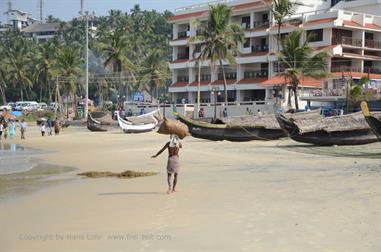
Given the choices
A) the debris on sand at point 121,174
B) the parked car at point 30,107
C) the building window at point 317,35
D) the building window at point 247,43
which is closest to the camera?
the debris on sand at point 121,174

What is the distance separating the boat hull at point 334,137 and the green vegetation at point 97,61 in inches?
1786

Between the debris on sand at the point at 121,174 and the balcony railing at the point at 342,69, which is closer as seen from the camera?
the debris on sand at the point at 121,174

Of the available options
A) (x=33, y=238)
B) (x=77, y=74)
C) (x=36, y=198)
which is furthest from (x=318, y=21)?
(x=33, y=238)

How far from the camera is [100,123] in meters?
50.2

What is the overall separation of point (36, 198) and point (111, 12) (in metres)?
105

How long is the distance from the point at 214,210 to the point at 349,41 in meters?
46.9

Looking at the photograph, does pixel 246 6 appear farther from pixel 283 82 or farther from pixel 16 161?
pixel 16 161

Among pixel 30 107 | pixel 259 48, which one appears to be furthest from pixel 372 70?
pixel 30 107

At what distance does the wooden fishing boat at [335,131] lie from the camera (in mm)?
25344

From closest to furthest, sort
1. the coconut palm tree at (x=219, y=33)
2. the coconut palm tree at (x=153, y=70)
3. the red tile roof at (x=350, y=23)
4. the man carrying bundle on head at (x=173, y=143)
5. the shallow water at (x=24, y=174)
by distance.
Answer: the man carrying bundle on head at (x=173, y=143)
the shallow water at (x=24, y=174)
the coconut palm tree at (x=219, y=33)
the red tile roof at (x=350, y=23)
the coconut palm tree at (x=153, y=70)

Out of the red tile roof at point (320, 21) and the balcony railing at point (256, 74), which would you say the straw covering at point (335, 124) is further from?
the balcony railing at point (256, 74)

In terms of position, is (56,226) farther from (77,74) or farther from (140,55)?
(140,55)

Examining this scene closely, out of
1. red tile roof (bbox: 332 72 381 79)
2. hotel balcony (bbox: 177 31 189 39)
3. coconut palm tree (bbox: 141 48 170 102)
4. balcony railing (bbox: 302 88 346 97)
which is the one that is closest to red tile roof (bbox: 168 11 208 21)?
hotel balcony (bbox: 177 31 189 39)

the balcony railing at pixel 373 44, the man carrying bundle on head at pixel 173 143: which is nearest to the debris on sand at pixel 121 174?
the man carrying bundle on head at pixel 173 143
